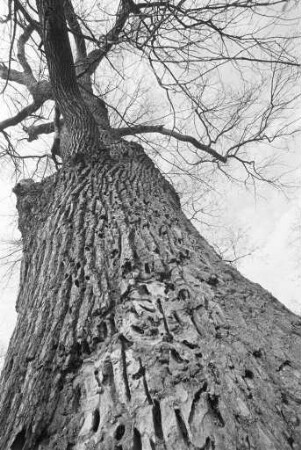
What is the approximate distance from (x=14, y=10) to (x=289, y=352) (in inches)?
123

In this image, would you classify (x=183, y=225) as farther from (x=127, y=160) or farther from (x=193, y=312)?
(x=127, y=160)

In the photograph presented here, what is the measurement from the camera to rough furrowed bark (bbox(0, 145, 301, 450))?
83cm

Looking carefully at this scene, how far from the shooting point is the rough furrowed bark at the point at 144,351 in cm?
83

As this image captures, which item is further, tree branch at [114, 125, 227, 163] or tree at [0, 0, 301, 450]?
tree branch at [114, 125, 227, 163]

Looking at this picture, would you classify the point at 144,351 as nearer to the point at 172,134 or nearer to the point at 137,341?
the point at 137,341

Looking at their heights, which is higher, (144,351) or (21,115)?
(21,115)

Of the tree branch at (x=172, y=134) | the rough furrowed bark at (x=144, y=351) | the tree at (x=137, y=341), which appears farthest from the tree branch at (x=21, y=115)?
the rough furrowed bark at (x=144, y=351)

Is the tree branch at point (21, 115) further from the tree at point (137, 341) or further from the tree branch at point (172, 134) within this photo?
the tree at point (137, 341)

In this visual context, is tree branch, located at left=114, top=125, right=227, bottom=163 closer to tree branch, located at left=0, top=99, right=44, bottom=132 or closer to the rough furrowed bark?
tree branch, located at left=0, top=99, right=44, bottom=132

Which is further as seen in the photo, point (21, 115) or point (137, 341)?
point (21, 115)

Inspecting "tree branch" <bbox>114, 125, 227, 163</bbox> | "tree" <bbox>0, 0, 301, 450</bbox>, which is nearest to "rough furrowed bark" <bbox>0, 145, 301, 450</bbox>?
"tree" <bbox>0, 0, 301, 450</bbox>

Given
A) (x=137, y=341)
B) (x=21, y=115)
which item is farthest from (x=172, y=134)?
(x=137, y=341)

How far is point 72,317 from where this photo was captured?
128 cm

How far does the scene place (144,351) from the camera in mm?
1042
